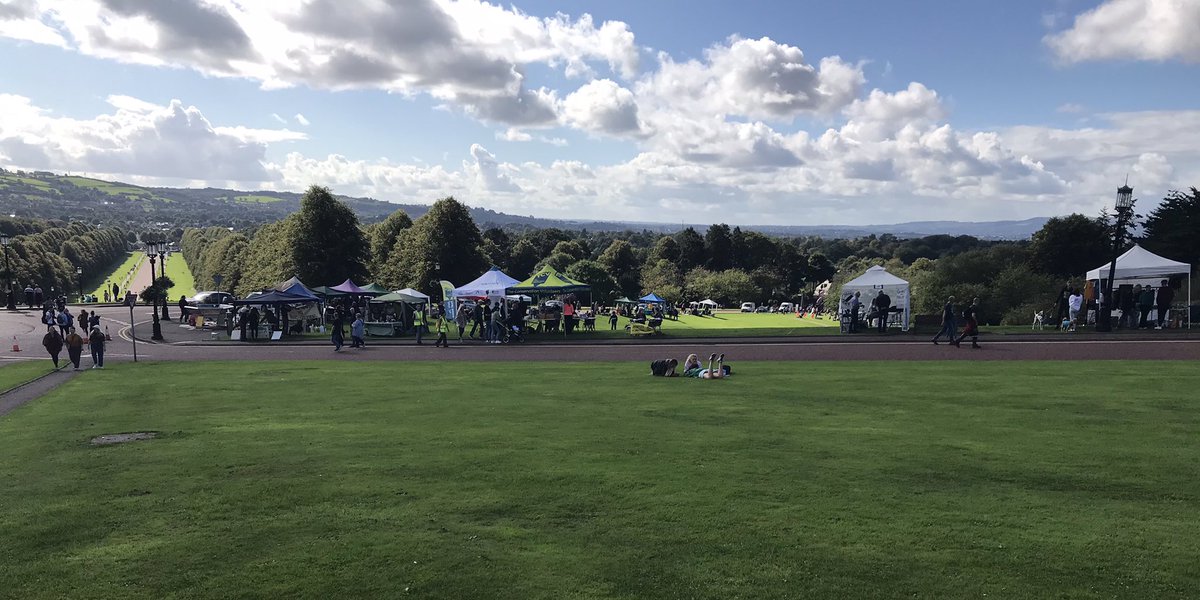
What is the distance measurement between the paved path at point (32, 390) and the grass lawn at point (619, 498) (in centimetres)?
198

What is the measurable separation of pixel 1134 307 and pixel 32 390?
4088 centimetres

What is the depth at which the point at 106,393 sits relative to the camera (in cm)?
1906

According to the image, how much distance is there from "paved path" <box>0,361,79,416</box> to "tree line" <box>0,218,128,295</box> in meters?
53.9

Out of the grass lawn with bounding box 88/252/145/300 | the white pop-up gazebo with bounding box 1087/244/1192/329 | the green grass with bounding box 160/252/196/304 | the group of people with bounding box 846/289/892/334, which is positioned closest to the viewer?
the white pop-up gazebo with bounding box 1087/244/1192/329

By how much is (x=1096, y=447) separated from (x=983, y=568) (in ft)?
18.3

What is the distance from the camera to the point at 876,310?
1287 inches

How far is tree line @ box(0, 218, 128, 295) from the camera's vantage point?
269 feet

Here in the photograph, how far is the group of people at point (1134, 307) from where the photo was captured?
99.7 feet

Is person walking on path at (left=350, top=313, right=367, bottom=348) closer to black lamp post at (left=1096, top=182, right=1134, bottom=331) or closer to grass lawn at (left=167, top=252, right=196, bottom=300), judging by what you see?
black lamp post at (left=1096, top=182, right=1134, bottom=331)

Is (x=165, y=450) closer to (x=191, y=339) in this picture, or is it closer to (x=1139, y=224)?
(x=191, y=339)

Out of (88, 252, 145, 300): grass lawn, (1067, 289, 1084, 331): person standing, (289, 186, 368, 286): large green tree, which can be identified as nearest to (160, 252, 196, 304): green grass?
(88, 252, 145, 300): grass lawn

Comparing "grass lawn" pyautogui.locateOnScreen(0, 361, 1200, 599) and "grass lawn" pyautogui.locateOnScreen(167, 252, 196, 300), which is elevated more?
"grass lawn" pyautogui.locateOnScreen(167, 252, 196, 300)

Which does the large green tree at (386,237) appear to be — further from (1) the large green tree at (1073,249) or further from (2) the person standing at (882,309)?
(1) the large green tree at (1073,249)

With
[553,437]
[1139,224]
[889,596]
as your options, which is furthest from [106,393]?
[1139,224]
